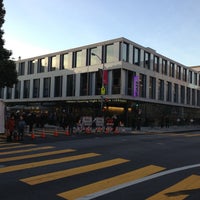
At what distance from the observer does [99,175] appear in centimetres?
990

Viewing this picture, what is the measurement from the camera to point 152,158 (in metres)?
13.2

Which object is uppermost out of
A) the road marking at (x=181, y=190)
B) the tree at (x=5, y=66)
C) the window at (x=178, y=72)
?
the window at (x=178, y=72)

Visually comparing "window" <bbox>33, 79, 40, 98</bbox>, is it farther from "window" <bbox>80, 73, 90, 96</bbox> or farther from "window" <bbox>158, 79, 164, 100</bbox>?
"window" <bbox>158, 79, 164, 100</bbox>

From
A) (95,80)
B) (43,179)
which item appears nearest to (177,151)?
(43,179)

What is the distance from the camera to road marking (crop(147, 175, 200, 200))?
7.61 m

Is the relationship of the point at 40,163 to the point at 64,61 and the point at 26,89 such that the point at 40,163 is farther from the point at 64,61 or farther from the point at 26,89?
the point at 26,89

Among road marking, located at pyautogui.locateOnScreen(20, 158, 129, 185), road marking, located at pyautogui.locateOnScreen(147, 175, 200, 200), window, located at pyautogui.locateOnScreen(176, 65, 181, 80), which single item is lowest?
road marking, located at pyautogui.locateOnScreen(147, 175, 200, 200)

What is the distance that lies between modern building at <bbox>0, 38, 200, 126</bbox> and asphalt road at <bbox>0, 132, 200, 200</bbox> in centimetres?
2556

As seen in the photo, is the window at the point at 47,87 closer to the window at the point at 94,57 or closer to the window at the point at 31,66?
the window at the point at 31,66

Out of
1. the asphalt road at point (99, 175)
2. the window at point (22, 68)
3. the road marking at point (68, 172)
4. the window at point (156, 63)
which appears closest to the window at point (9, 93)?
the window at point (22, 68)

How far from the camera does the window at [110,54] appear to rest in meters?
45.9

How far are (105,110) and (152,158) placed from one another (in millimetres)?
33750

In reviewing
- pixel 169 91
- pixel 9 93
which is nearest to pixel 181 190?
pixel 169 91

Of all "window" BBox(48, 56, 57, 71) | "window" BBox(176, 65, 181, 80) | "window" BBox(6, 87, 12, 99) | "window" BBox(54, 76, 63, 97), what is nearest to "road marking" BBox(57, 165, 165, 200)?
"window" BBox(54, 76, 63, 97)
